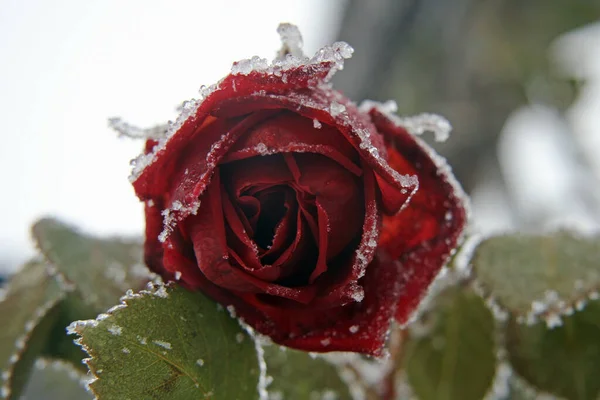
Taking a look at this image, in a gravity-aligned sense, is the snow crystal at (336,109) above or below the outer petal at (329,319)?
above

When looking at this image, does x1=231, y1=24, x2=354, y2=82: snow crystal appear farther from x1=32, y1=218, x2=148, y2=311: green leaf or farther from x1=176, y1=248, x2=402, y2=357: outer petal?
x1=32, y1=218, x2=148, y2=311: green leaf

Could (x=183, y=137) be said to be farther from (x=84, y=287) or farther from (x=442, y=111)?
(x=442, y=111)

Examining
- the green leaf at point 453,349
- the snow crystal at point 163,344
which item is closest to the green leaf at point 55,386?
the green leaf at point 453,349

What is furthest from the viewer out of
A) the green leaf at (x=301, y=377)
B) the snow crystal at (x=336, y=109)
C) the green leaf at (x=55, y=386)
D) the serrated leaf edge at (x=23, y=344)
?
the green leaf at (x=55, y=386)

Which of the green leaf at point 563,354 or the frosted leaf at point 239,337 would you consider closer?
the frosted leaf at point 239,337

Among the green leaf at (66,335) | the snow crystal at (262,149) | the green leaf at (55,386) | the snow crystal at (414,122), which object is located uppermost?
the snow crystal at (414,122)

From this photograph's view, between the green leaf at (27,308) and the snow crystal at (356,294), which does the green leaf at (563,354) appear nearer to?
the snow crystal at (356,294)

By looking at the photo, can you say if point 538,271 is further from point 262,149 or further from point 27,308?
point 27,308
